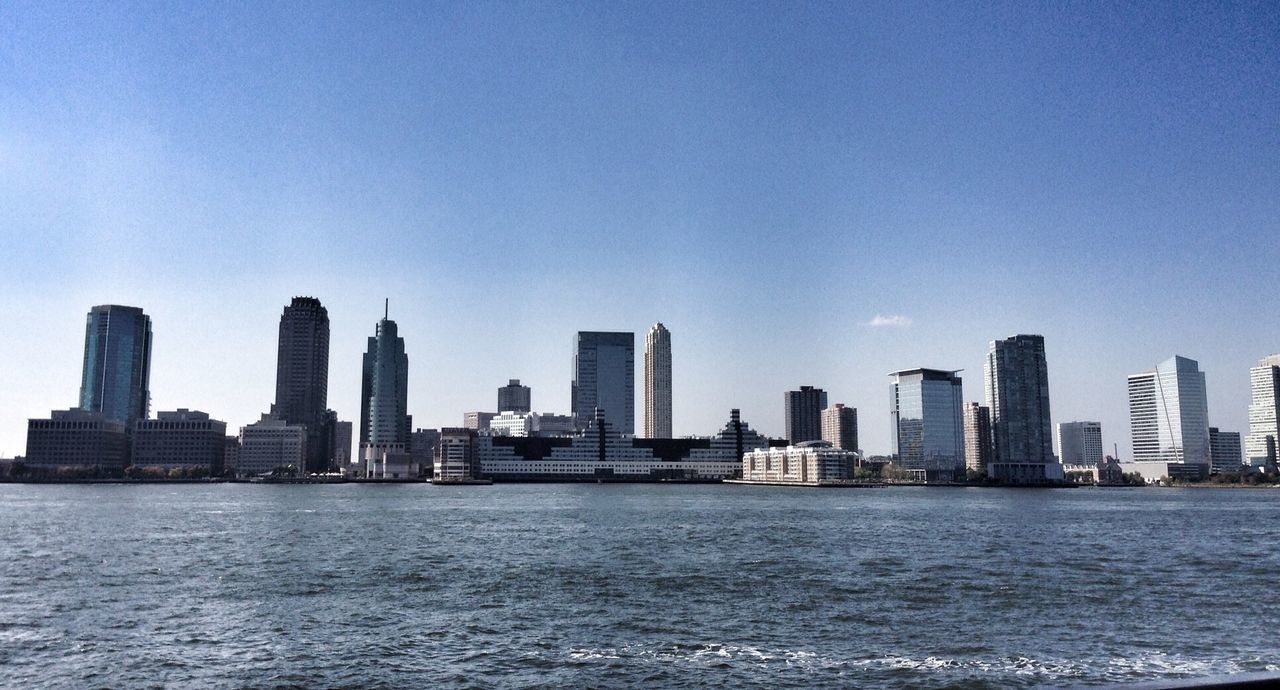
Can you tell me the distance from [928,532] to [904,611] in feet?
160

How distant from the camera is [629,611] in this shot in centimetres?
3706

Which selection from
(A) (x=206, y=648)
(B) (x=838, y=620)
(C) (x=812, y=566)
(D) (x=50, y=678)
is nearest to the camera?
(D) (x=50, y=678)

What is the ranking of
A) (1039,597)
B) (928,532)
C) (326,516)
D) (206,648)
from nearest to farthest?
(206,648), (1039,597), (928,532), (326,516)

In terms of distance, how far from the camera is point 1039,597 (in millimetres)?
40875

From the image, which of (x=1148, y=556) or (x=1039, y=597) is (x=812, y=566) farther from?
(x=1148, y=556)

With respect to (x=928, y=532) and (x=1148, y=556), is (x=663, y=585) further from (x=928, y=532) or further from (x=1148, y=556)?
(x=928, y=532)

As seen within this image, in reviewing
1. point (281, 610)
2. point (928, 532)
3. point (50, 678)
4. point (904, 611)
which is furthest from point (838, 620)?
point (928, 532)

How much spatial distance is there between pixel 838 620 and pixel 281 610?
22.0 metres

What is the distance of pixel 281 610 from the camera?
37.4 meters

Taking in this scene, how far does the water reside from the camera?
1078 inches

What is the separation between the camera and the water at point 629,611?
2739 cm

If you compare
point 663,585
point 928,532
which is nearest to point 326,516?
point 928,532

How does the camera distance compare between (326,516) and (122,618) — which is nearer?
(122,618)

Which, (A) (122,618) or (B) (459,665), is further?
(A) (122,618)
